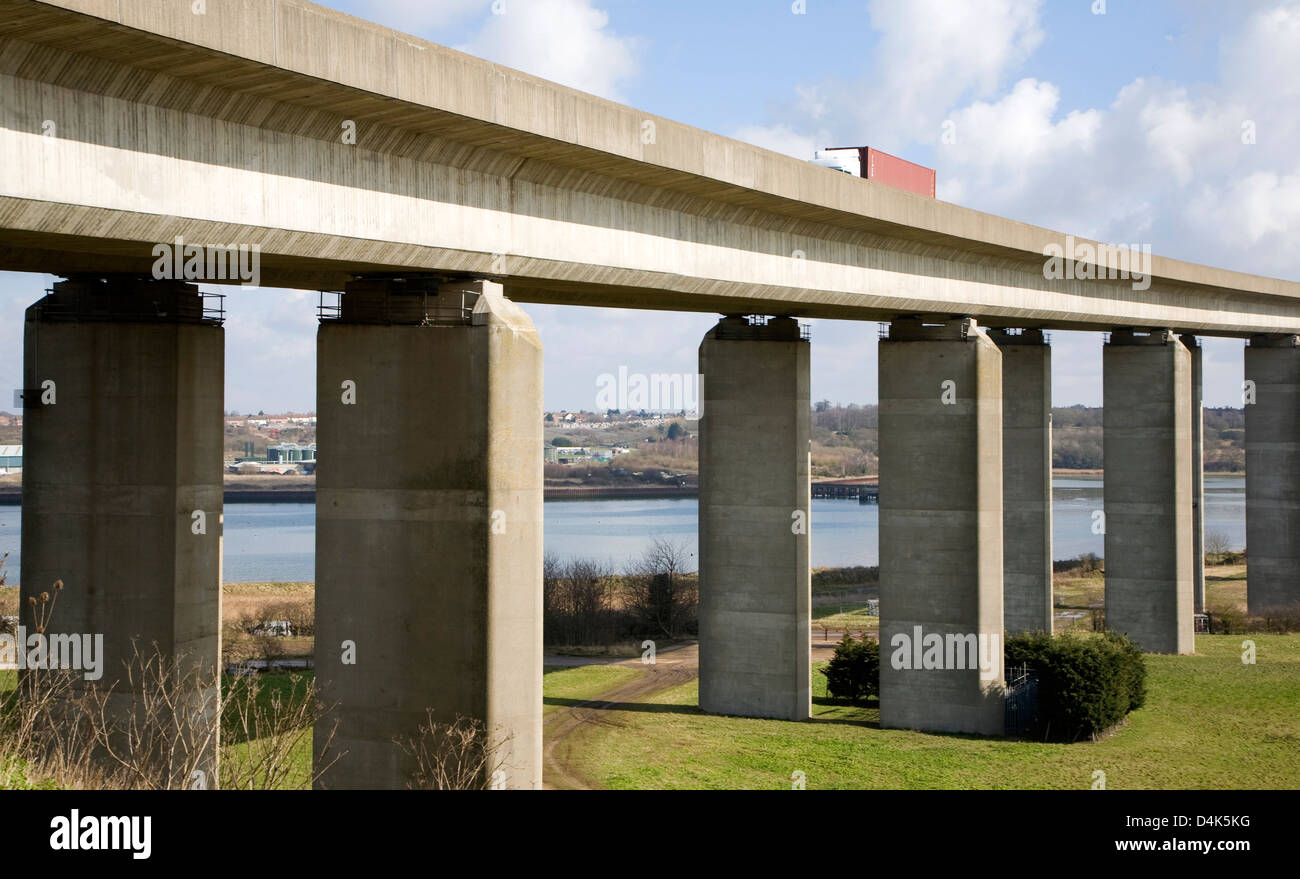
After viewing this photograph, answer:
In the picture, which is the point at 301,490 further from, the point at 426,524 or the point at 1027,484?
the point at 426,524

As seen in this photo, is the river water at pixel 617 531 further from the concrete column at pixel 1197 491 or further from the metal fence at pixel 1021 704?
the metal fence at pixel 1021 704

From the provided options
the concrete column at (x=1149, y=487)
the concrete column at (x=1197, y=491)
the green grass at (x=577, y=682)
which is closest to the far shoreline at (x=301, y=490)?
the concrete column at (x=1197, y=491)

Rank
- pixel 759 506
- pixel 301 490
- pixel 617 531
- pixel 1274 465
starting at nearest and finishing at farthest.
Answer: pixel 759 506, pixel 1274 465, pixel 617 531, pixel 301 490

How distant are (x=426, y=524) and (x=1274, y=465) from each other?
3867 centimetres

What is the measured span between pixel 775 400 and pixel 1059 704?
8428 millimetres

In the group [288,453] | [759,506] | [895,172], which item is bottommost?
[759,506]

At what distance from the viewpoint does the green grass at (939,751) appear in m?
21.5

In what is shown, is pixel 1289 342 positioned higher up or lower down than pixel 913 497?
higher up

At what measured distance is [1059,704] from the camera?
84.0 ft

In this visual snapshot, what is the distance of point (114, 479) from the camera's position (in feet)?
63.5

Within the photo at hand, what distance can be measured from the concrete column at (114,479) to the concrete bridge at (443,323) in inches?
1.9

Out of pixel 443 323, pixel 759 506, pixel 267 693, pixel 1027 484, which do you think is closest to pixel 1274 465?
pixel 1027 484
